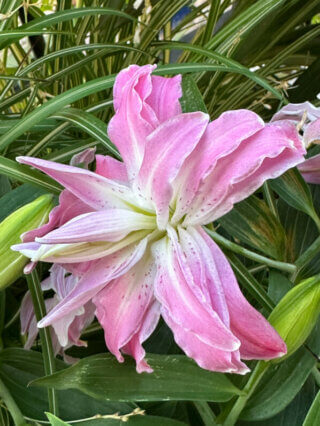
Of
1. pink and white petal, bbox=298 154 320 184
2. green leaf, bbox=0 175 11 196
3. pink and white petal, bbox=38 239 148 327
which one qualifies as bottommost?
pink and white petal, bbox=38 239 148 327

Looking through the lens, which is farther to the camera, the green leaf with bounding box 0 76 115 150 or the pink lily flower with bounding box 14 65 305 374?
the green leaf with bounding box 0 76 115 150

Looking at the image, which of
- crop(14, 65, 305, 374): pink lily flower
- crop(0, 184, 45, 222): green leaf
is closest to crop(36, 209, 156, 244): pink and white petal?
crop(14, 65, 305, 374): pink lily flower

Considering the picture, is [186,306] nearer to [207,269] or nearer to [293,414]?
[207,269]

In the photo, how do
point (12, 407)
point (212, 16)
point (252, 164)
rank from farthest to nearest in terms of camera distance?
point (212, 16)
point (12, 407)
point (252, 164)

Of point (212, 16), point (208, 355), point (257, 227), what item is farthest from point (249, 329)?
point (212, 16)

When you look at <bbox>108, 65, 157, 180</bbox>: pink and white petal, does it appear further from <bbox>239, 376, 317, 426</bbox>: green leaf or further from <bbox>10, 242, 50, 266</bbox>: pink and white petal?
<bbox>239, 376, 317, 426</bbox>: green leaf

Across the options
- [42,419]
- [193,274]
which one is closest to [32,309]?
[42,419]

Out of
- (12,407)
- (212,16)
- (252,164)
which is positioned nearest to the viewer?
(252,164)
